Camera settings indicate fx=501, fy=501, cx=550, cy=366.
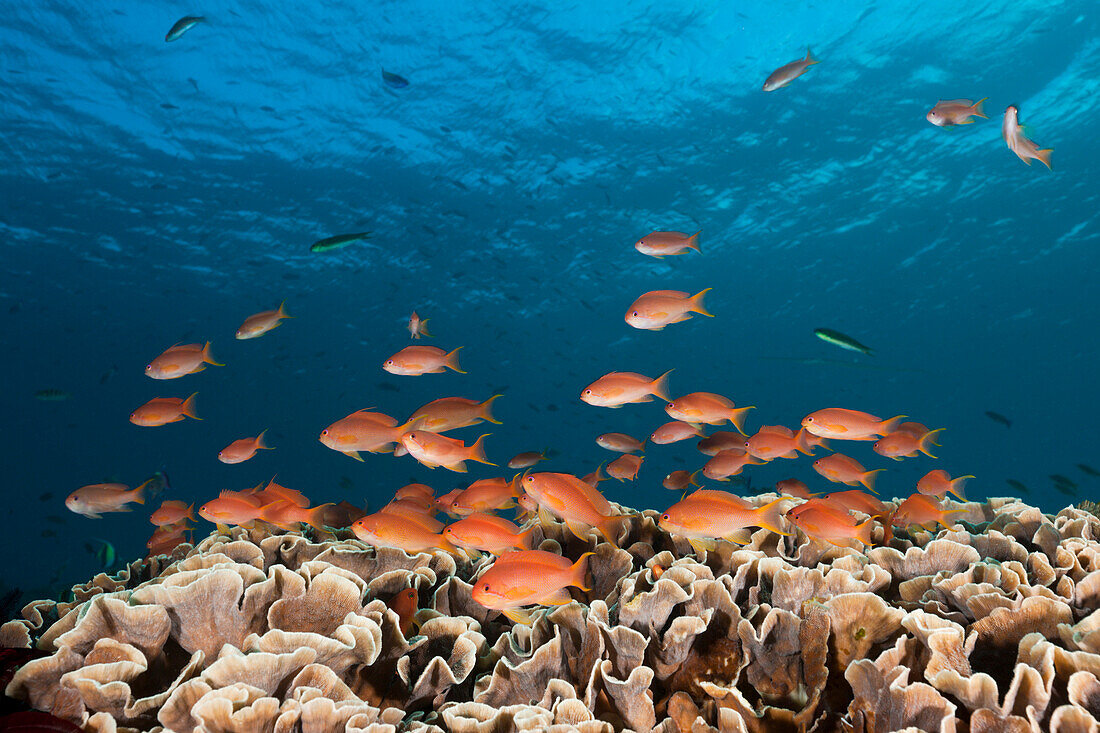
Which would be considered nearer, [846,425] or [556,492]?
[556,492]

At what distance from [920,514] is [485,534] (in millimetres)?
2812

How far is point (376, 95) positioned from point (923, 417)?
75364 millimetres

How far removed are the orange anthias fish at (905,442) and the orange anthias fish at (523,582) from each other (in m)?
3.94

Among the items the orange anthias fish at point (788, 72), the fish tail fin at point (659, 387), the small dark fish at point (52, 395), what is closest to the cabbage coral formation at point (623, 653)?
the fish tail fin at point (659, 387)

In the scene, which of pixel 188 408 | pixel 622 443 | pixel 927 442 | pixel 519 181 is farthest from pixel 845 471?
pixel 519 181

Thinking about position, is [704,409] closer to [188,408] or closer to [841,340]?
[841,340]

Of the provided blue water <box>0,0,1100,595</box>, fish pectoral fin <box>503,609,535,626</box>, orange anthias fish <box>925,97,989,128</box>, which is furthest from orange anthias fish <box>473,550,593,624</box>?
blue water <box>0,0,1100,595</box>

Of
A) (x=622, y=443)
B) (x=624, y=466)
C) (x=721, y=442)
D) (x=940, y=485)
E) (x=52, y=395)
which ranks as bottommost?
(x=52, y=395)

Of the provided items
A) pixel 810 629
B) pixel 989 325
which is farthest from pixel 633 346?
pixel 810 629

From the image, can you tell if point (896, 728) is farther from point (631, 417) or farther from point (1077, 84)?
point (631, 417)

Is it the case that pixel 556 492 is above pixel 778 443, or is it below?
above

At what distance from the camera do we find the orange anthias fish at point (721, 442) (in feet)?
17.5

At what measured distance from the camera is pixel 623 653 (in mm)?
2061

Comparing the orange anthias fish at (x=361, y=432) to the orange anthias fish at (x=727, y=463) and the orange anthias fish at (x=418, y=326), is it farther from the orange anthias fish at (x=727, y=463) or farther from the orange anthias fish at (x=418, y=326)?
the orange anthias fish at (x=418, y=326)
